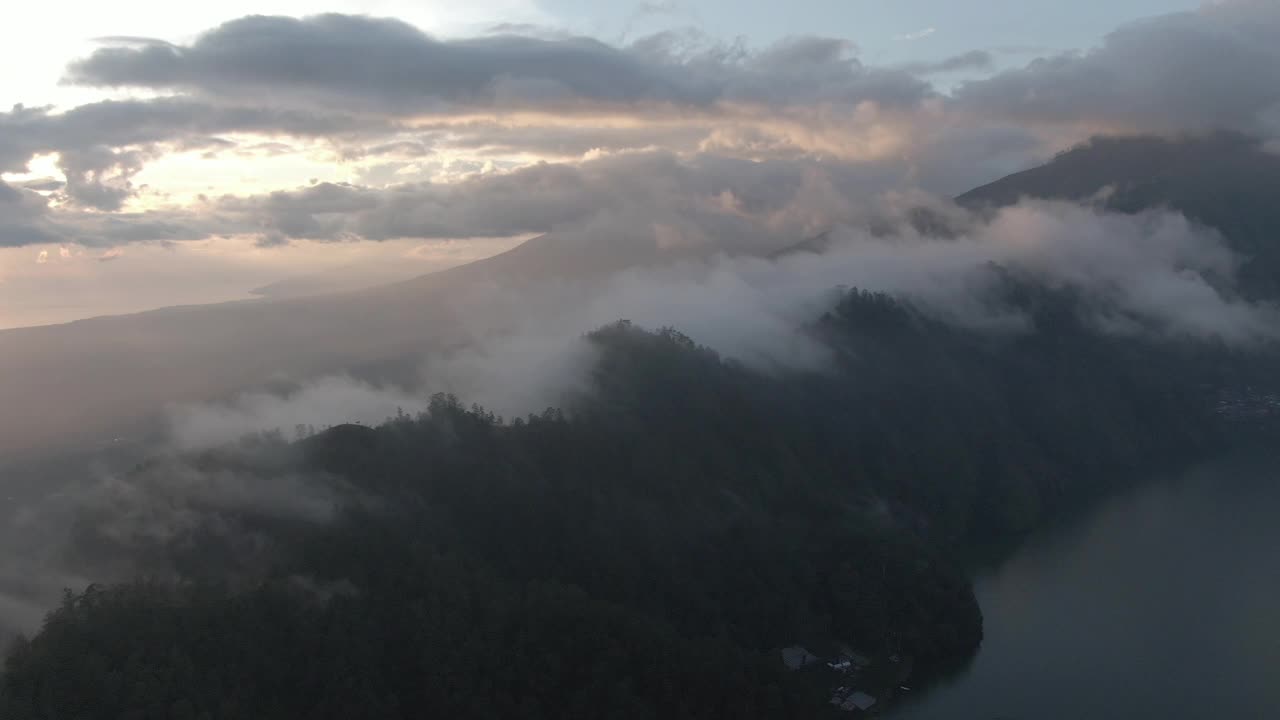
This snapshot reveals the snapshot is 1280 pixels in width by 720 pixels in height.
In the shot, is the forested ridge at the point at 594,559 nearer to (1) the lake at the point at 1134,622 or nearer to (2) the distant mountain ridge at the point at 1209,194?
(1) the lake at the point at 1134,622

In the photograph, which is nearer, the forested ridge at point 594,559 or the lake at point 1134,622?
the forested ridge at point 594,559

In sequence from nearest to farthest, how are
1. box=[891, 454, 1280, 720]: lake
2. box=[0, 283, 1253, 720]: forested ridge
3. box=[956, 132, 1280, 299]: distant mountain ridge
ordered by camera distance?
box=[0, 283, 1253, 720]: forested ridge → box=[891, 454, 1280, 720]: lake → box=[956, 132, 1280, 299]: distant mountain ridge

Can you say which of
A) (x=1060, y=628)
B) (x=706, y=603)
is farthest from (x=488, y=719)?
(x=1060, y=628)

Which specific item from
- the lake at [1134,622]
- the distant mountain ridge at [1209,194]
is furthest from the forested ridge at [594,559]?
the distant mountain ridge at [1209,194]

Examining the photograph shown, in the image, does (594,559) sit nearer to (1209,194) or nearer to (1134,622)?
(1134,622)

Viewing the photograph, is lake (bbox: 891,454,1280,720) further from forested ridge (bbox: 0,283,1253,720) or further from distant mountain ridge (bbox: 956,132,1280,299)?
distant mountain ridge (bbox: 956,132,1280,299)

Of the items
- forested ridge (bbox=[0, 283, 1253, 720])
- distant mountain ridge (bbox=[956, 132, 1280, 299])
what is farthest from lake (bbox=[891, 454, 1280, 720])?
distant mountain ridge (bbox=[956, 132, 1280, 299])
